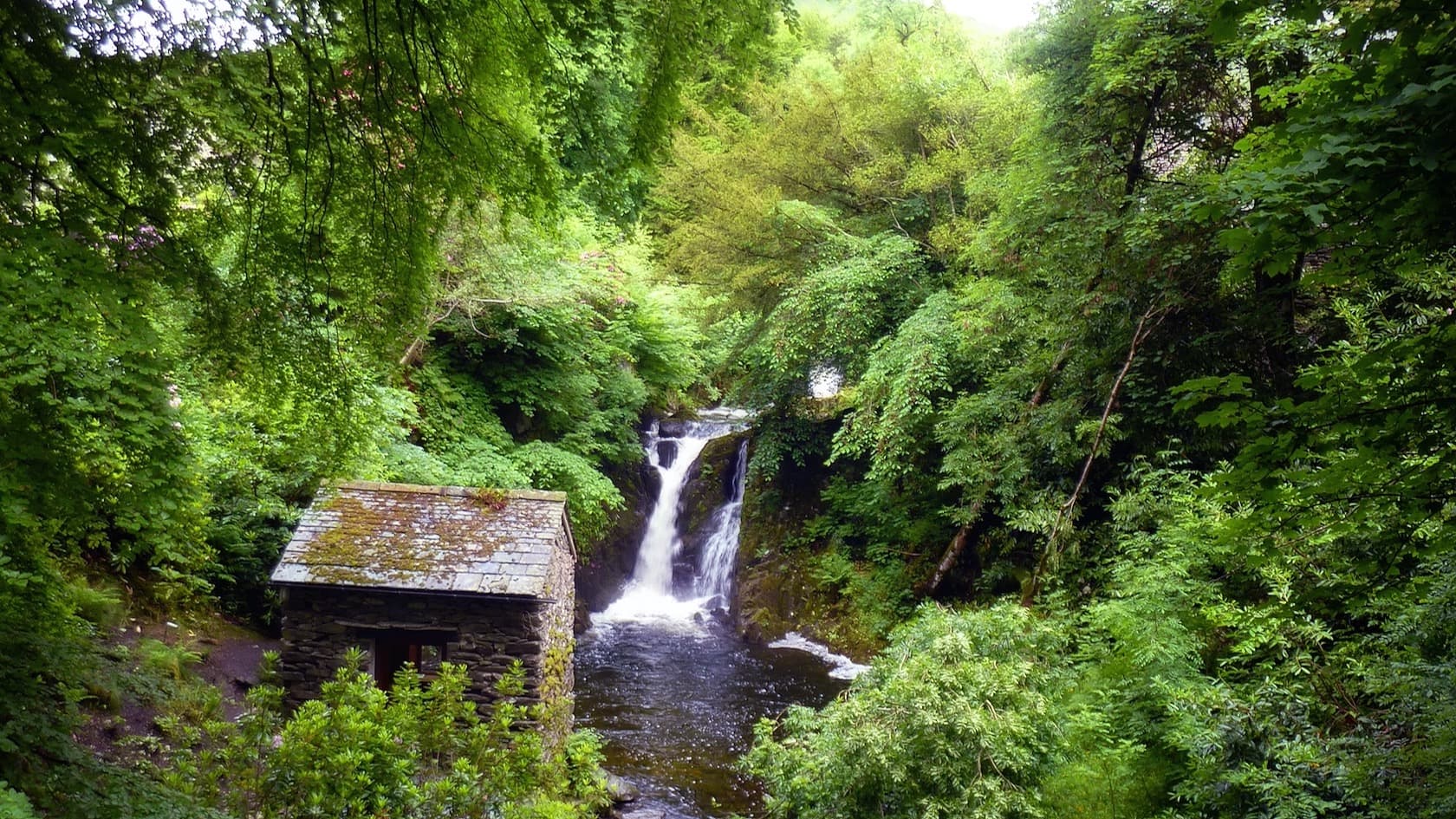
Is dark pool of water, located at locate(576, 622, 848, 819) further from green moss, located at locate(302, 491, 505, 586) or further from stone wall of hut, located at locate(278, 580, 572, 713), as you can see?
green moss, located at locate(302, 491, 505, 586)

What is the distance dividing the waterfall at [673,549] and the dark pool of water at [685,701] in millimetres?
1048

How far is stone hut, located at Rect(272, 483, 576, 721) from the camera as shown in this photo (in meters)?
7.49

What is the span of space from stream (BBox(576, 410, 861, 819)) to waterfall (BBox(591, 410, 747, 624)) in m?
0.02

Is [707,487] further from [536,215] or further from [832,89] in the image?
[536,215]

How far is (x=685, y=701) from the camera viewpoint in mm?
11320

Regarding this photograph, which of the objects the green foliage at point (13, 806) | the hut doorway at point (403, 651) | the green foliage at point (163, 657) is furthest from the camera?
the hut doorway at point (403, 651)

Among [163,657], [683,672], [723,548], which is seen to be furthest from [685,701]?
[163,657]

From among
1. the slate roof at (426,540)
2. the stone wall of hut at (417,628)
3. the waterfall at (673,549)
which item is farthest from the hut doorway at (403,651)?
the waterfall at (673,549)

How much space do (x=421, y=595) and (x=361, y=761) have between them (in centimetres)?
381

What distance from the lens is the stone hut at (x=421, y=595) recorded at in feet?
24.6

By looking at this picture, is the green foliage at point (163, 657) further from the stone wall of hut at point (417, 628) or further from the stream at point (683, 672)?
the stream at point (683, 672)

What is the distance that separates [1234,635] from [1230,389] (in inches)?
178

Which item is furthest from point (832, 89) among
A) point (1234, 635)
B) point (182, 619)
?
point (182, 619)

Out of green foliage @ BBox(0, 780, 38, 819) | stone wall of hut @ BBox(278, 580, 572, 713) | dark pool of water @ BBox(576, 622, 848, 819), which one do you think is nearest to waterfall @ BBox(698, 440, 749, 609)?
dark pool of water @ BBox(576, 622, 848, 819)
